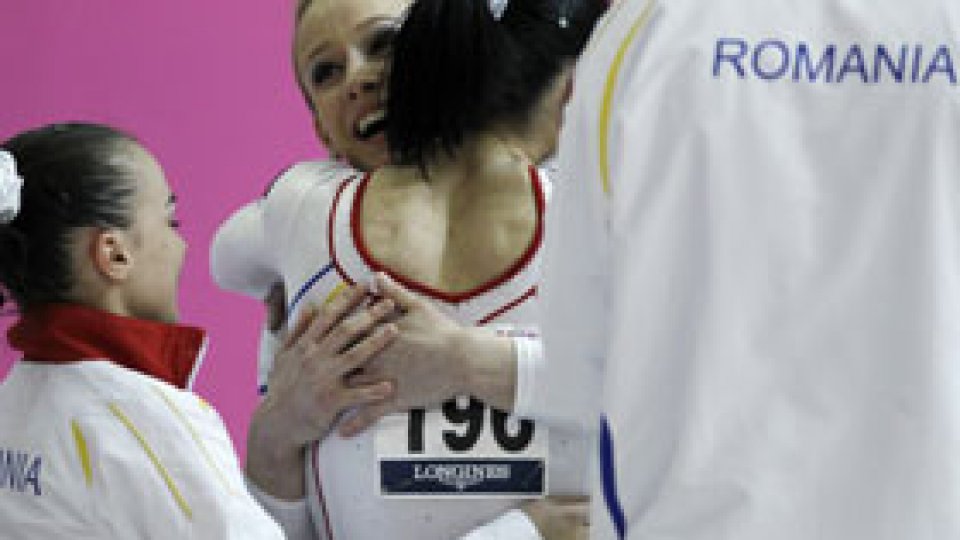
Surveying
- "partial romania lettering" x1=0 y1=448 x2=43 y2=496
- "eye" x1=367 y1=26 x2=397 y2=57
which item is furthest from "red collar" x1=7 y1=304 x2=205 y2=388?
"eye" x1=367 y1=26 x2=397 y2=57

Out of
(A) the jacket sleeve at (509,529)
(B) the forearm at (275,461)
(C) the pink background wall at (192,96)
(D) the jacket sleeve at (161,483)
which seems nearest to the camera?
(D) the jacket sleeve at (161,483)

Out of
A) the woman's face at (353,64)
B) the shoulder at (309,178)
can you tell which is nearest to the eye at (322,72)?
the woman's face at (353,64)

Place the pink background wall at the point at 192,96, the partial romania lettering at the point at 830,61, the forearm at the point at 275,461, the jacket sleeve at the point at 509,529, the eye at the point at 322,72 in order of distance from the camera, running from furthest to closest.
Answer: the pink background wall at the point at 192,96, the eye at the point at 322,72, the forearm at the point at 275,461, the jacket sleeve at the point at 509,529, the partial romania lettering at the point at 830,61

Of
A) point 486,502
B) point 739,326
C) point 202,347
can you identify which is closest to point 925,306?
Result: point 739,326

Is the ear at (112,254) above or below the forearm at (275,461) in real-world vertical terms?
above

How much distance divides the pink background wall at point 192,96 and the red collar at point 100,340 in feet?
5.26

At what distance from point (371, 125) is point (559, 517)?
0.53 m

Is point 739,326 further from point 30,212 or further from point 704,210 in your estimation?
point 30,212

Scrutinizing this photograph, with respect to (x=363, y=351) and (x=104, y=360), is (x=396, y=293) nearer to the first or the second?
(x=363, y=351)

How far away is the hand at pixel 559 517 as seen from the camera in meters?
1.90

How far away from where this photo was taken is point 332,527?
2041 millimetres

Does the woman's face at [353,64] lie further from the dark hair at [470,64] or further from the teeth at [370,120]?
the dark hair at [470,64]

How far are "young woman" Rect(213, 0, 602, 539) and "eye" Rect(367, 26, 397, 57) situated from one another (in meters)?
0.17

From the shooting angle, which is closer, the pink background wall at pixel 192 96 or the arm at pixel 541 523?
the arm at pixel 541 523
